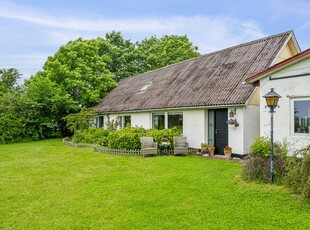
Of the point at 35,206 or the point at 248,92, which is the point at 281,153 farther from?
the point at 35,206

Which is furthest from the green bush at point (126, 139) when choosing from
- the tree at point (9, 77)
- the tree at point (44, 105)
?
the tree at point (9, 77)

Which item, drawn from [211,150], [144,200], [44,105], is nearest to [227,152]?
[211,150]

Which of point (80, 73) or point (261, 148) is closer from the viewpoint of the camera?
point (261, 148)

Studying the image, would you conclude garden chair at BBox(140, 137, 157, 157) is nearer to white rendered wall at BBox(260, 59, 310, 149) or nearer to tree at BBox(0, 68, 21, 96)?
white rendered wall at BBox(260, 59, 310, 149)

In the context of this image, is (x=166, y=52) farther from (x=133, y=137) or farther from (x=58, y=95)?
(x=133, y=137)

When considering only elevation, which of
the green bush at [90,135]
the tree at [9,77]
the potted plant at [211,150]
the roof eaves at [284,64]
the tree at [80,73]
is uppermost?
the tree at [9,77]

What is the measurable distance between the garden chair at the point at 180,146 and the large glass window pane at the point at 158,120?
3.15 m

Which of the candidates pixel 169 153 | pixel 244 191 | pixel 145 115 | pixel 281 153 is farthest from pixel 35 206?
pixel 145 115

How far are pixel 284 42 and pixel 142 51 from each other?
943 inches

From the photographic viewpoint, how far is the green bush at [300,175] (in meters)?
5.45

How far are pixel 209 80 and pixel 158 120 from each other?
4.26 meters

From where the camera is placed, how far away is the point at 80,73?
2369 centimetres

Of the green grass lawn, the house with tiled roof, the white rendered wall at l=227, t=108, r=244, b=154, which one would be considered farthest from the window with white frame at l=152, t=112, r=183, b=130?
the green grass lawn

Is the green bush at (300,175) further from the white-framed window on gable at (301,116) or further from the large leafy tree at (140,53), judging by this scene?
the large leafy tree at (140,53)
